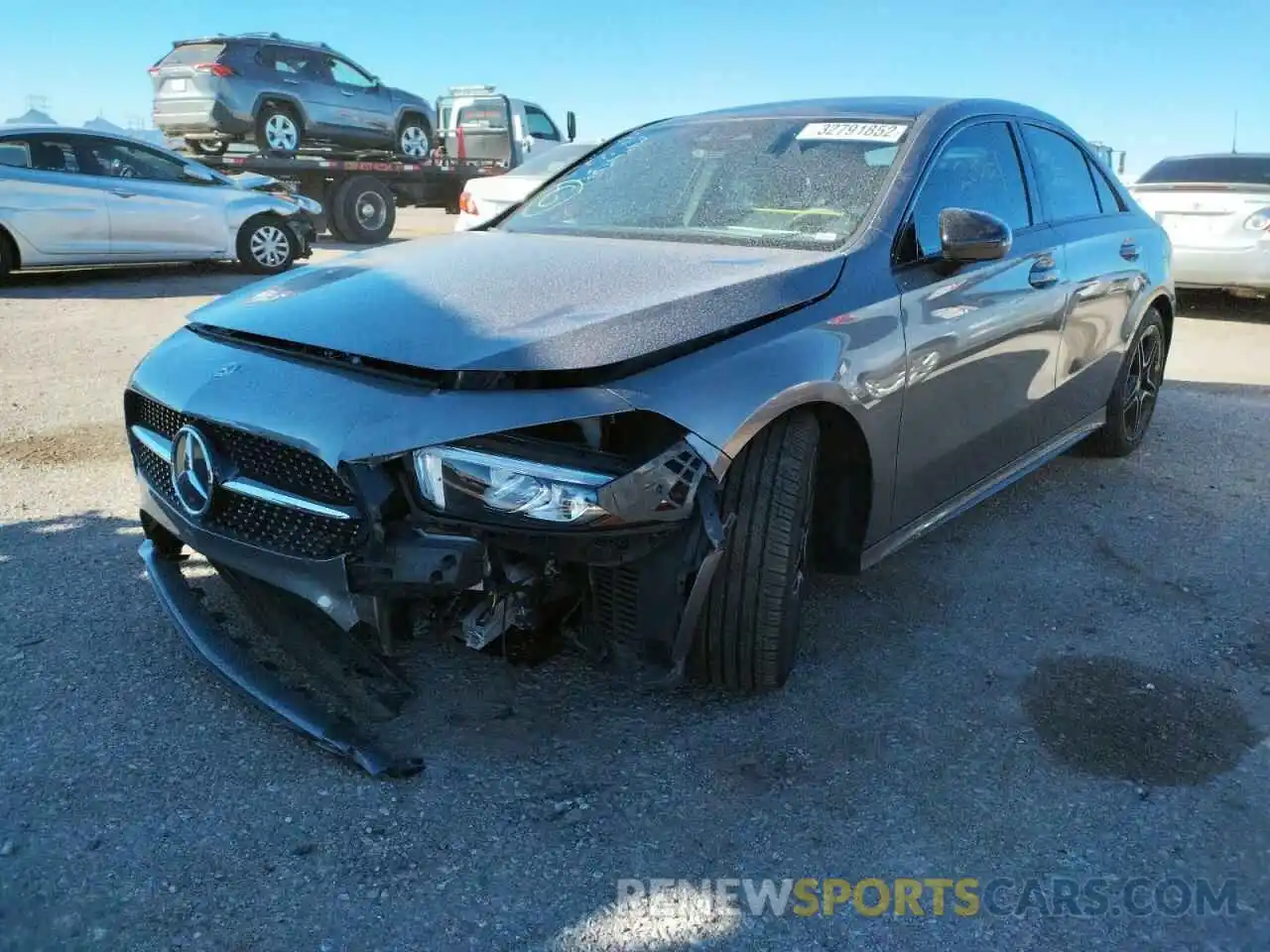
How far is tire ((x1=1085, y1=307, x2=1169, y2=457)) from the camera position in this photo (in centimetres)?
511

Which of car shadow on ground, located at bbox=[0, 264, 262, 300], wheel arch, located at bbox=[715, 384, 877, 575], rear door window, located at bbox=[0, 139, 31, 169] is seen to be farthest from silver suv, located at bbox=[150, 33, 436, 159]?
wheel arch, located at bbox=[715, 384, 877, 575]

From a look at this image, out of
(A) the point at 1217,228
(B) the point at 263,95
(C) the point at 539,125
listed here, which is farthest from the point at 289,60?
(A) the point at 1217,228

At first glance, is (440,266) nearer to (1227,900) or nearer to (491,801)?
(491,801)

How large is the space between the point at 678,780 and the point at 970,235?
1.83m

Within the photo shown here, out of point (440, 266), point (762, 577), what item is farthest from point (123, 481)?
point (762, 577)

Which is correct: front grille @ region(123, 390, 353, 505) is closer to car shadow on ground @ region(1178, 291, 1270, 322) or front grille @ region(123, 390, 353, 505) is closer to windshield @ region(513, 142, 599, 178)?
windshield @ region(513, 142, 599, 178)

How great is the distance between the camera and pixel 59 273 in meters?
11.7

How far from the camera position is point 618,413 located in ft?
7.63

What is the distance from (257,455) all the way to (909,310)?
73.9 inches

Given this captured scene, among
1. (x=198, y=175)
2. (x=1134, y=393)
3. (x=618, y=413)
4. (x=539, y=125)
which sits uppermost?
(x=539, y=125)

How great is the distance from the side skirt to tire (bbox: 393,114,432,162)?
1391cm

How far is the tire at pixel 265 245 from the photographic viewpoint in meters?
11.5

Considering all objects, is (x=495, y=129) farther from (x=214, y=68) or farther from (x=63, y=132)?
(x=63, y=132)

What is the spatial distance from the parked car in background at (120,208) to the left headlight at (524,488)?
31.2 ft
